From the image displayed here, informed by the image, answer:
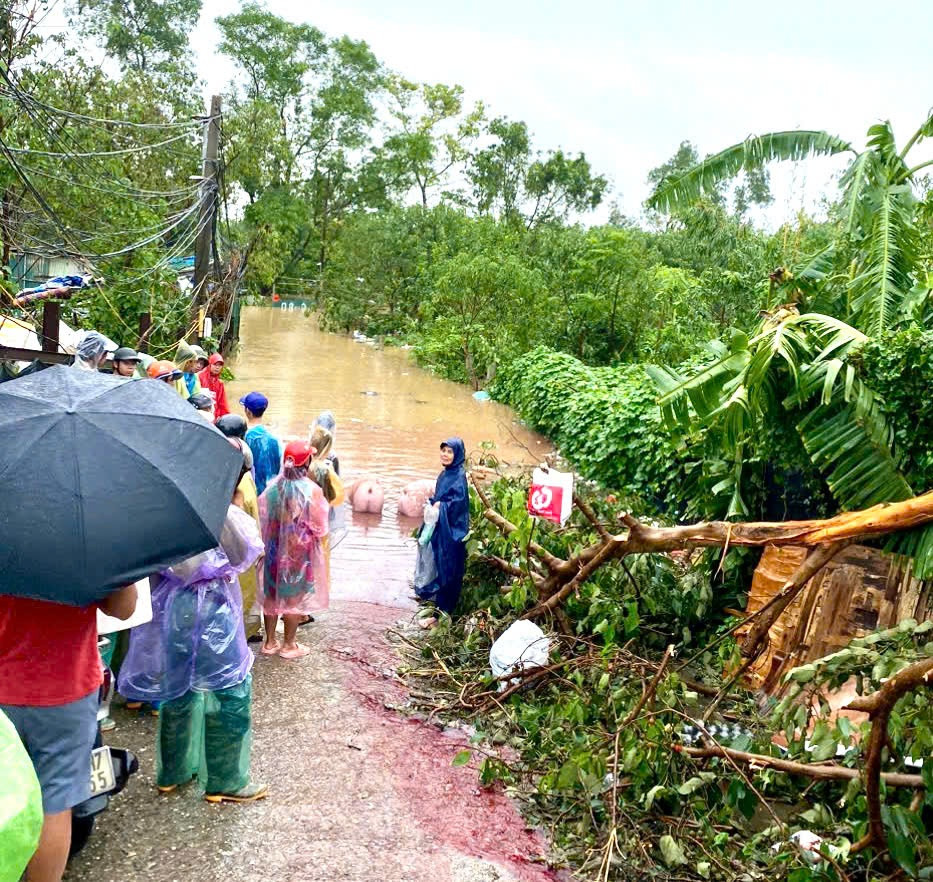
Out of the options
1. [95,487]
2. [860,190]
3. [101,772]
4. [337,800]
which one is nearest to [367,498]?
[860,190]

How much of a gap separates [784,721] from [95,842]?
10.5 feet

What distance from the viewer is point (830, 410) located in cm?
578

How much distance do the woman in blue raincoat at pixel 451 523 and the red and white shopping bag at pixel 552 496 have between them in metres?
0.87

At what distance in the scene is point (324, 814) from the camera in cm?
433

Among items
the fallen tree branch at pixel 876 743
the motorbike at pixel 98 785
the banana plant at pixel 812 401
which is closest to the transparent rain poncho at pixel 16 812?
the motorbike at pixel 98 785

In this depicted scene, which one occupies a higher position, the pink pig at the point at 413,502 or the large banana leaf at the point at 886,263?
the large banana leaf at the point at 886,263

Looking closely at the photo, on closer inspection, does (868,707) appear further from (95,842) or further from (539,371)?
(539,371)

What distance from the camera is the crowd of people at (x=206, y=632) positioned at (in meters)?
3.12

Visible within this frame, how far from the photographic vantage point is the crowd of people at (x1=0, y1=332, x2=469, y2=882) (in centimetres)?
312

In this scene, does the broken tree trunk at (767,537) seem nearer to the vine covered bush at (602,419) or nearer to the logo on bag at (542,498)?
the logo on bag at (542,498)

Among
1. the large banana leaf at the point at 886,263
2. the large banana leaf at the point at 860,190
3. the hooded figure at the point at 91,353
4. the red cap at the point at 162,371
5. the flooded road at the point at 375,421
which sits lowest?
the flooded road at the point at 375,421

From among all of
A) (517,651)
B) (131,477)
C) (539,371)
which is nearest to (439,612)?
(517,651)

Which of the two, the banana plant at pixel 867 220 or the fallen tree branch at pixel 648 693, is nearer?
the fallen tree branch at pixel 648 693

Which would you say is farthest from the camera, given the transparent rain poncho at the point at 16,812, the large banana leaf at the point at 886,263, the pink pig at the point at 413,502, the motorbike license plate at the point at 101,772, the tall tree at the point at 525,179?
the tall tree at the point at 525,179
